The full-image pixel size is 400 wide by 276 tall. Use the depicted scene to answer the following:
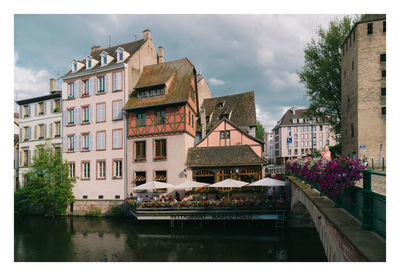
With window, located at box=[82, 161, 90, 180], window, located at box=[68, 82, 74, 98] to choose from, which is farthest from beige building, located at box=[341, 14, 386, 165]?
window, located at box=[68, 82, 74, 98]

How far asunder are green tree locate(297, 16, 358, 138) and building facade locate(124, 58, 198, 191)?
1102cm

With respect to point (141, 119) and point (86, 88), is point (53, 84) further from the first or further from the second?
point (141, 119)

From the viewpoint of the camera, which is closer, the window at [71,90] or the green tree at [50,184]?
the green tree at [50,184]

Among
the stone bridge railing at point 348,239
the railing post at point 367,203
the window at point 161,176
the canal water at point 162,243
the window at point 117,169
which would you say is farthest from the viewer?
the window at point 117,169

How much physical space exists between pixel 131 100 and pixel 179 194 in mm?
9209

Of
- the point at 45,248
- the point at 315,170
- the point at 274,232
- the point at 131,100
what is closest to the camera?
the point at 315,170

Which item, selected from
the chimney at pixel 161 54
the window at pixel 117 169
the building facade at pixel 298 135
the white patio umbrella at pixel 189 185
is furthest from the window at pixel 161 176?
the building facade at pixel 298 135

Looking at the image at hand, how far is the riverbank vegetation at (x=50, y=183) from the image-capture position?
21.7 metres

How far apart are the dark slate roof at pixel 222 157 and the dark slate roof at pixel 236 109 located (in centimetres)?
410

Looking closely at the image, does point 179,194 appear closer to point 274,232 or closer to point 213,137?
point 213,137

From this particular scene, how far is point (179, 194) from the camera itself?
66.0 ft

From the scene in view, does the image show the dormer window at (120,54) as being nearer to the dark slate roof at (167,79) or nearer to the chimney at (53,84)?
the dark slate roof at (167,79)

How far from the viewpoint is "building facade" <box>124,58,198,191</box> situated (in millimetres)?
20312

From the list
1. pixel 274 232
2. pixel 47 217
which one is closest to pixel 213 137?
pixel 274 232
